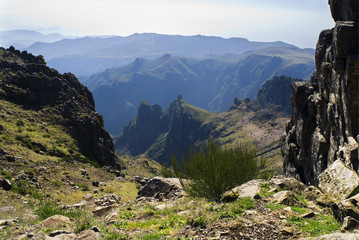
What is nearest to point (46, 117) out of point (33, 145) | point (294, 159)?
point (33, 145)

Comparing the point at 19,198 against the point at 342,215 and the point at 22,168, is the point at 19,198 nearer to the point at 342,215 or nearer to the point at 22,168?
the point at 22,168

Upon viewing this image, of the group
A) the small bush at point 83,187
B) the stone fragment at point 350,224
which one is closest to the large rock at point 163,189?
the stone fragment at point 350,224

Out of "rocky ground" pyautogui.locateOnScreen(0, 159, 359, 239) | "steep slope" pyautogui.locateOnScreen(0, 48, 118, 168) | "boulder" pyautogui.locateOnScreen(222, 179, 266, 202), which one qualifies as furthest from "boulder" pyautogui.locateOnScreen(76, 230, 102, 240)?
"steep slope" pyautogui.locateOnScreen(0, 48, 118, 168)

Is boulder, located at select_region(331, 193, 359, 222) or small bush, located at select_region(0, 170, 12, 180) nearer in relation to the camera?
Answer: boulder, located at select_region(331, 193, 359, 222)

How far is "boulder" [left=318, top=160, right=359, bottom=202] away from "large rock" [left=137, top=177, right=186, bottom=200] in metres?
8.10

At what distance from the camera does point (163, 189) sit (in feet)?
62.7

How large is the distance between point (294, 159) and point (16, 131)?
118 ft

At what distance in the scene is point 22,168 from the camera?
1117 inches

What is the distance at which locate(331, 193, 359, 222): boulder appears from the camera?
8.16 metres

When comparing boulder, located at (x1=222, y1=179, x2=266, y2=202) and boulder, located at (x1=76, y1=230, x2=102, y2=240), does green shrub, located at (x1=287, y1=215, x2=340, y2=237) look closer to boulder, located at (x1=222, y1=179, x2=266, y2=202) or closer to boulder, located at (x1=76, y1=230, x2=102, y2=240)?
boulder, located at (x1=222, y1=179, x2=266, y2=202)

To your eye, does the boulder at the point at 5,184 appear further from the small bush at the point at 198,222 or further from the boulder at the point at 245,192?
the small bush at the point at 198,222

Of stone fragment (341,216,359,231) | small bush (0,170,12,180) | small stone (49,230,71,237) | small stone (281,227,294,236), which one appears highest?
stone fragment (341,216,359,231)

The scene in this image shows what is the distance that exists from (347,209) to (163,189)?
12.6 meters

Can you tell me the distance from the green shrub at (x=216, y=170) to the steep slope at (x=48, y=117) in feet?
90.0
